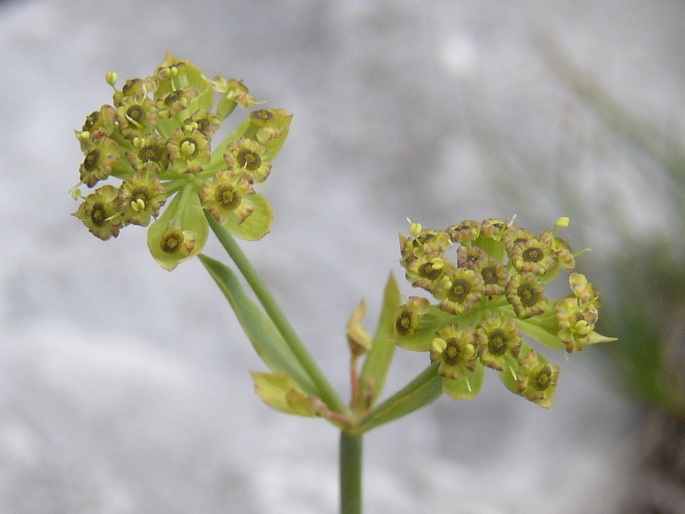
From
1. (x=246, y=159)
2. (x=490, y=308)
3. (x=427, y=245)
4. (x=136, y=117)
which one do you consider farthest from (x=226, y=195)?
(x=490, y=308)

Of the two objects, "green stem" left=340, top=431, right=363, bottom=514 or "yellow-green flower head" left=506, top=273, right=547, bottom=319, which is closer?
"yellow-green flower head" left=506, top=273, right=547, bottom=319

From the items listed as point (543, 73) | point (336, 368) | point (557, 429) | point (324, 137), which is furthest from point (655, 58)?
point (336, 368)

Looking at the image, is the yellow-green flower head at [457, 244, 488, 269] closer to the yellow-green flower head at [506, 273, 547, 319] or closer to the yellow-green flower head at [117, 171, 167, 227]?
the yellow-green flower head at [506, 273, 547, 319]

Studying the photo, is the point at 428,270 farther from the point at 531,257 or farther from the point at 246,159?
the point at 246,159

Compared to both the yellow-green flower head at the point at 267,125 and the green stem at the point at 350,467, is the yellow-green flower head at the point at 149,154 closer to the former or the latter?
the yellow-green flower head at the point at 267,125

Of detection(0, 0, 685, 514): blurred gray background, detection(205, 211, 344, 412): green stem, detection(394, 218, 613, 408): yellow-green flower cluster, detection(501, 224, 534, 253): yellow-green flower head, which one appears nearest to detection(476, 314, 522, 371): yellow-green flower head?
detection(394, 218, 613, 408): yellow-green flower cluster

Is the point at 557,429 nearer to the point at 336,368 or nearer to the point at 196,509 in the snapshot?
the point at 336,368

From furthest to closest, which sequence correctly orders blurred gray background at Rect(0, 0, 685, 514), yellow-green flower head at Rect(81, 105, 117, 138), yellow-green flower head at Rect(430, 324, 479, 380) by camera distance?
blurred gray background at Rect(0, 0, 685, 514), yellow-green flower head at Rect(81, 105, 117, 138), yellow-green flower head at Rect(430, 324, 479, 380)
